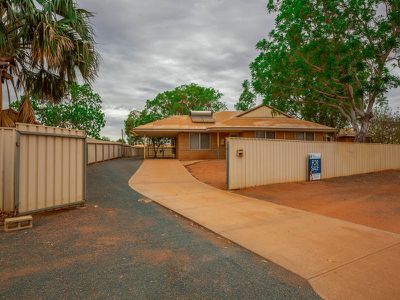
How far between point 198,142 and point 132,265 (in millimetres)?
17866

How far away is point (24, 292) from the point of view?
2559 millimetres

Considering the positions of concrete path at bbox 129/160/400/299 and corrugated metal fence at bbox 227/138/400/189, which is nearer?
concrete path at bbox 129/160/400/299

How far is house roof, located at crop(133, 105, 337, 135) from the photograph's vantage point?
19688 millimetres

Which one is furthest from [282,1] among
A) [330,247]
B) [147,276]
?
[147,276]

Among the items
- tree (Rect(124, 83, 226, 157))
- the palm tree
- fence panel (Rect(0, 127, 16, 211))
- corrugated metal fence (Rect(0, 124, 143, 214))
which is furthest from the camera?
tree (Rect(124, 83, 226, 157))

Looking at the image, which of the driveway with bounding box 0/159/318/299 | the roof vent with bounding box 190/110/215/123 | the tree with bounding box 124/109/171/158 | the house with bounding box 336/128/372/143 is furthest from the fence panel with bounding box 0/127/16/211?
the house with bounding box 336/128/372/143

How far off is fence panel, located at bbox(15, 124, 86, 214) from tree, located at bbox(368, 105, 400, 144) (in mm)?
28888

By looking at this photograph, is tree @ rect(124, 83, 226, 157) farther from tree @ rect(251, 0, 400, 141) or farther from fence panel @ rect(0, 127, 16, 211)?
fence panel @ rect(0, 127, 16, 211)

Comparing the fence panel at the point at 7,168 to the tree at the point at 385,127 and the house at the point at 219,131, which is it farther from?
the tree at the point at 385,127

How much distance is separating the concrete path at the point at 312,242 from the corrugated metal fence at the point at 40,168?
2353mm

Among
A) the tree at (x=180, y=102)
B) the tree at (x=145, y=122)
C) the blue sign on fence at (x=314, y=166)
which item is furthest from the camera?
the tree at (x=180, y=102)

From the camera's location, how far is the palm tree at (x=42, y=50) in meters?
6.94

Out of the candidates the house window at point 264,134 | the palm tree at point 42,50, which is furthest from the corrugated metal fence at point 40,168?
the house window at point 264,134

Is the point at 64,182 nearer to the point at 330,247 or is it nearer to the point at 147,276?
the point at 147,276
